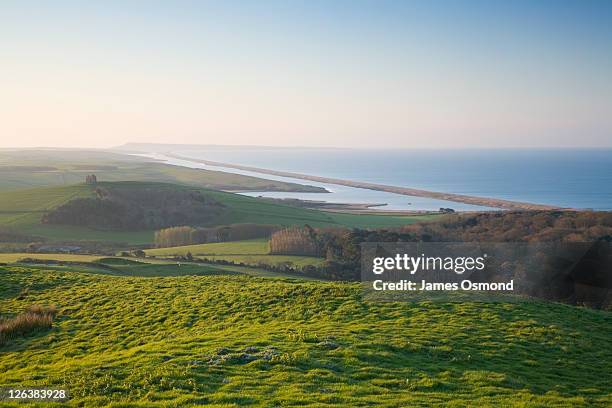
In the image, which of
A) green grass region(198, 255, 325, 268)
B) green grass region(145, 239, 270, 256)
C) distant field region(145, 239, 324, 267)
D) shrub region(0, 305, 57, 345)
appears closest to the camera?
shrub region(0, 305, 57, 345)

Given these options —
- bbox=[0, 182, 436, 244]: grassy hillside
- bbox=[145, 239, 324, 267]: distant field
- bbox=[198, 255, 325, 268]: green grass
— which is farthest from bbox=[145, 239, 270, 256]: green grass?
bbox=[0, 182, 436, 244]: grassy hillside

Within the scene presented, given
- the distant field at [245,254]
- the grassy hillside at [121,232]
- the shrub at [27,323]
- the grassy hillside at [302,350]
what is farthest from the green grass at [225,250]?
the shrub at [27,323]

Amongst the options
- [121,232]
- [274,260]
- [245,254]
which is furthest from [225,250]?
[121,232]

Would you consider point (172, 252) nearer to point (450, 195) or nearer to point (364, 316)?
point (364, 316)

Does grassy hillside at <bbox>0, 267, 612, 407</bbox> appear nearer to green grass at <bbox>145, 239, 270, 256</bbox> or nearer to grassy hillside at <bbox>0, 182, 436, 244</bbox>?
green grass at <bbox>145, 239, 270, 256</bbox>

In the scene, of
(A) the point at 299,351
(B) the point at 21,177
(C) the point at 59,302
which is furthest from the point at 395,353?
(B) the point at 21,177

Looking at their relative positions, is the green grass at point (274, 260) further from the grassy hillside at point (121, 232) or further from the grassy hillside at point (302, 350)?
the grassy hillside at point (121, 232)
